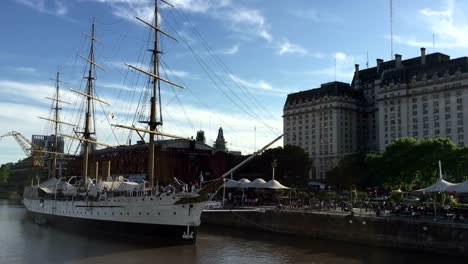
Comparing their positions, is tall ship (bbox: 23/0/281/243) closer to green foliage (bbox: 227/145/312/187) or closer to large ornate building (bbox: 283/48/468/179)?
green foliage (bbox: 227/145/312/187)

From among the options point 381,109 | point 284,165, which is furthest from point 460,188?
point 381,109

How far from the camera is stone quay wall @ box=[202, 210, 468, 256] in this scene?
114 ft

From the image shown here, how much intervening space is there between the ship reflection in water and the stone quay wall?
966 mm

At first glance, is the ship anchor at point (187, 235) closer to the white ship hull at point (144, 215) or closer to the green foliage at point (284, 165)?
the white ship hull at point (144, 215)

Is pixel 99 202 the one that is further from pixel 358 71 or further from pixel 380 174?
pixel 358 71

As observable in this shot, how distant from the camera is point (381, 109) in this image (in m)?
160

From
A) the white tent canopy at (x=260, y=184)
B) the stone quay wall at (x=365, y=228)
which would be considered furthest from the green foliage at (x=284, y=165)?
the stone quay wall at (x=365, y=228)

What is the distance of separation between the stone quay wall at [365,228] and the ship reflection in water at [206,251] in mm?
966

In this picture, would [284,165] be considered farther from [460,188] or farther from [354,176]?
[460,188]

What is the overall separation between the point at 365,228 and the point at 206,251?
13.7 m

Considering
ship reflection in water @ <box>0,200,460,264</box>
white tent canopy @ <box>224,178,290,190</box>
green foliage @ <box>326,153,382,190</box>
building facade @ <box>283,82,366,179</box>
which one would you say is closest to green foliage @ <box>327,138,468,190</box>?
green foliage @ <box>326,153,382,190</box>

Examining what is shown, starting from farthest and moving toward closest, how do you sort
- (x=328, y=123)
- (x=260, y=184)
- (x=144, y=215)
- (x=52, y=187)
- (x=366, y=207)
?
1. (x=328, y=123)
2. (x=52, y=187)
3. (x=260, y=184)
4. (x=366, y=207)
5. (x=144, y=215)

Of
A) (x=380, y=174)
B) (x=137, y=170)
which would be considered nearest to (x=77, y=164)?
(x=137, y=170)

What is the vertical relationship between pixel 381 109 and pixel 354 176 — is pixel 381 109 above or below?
above
